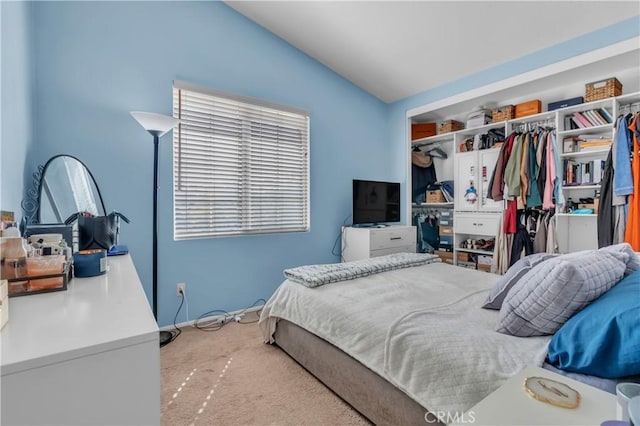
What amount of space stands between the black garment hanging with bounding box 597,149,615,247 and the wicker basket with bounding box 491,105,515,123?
37.9 inches

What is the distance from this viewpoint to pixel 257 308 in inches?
119

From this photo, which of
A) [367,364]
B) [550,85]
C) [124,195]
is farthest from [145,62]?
[550,85]

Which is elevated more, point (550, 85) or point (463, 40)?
point (463, 40)

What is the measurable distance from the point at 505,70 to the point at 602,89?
31.8 inches

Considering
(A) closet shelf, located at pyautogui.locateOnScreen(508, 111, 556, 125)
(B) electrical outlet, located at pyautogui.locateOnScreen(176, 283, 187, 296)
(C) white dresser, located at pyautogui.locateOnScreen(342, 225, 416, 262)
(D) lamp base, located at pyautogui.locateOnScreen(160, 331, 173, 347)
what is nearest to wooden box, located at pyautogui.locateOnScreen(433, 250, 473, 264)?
(C) white dresser, located at pyautogui.locateOnScreen(342, 225, 416, 262)

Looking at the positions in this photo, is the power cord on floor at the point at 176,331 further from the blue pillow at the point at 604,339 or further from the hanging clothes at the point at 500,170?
the hanging clothes at the point at 500,170

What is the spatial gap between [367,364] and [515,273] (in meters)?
0.86

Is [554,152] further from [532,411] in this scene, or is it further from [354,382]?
[532,411]

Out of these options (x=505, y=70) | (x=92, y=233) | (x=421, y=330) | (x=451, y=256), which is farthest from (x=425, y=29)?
(x=92, y=233)

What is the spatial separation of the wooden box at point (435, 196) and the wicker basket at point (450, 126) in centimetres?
77

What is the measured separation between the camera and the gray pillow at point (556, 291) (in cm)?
106

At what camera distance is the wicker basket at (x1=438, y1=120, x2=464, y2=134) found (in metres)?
3.79

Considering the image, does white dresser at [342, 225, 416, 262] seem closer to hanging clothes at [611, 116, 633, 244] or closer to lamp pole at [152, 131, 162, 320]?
hanging clothes at [611, 116, 633, 244]

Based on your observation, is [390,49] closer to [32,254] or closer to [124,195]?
Answer: [124,195]
